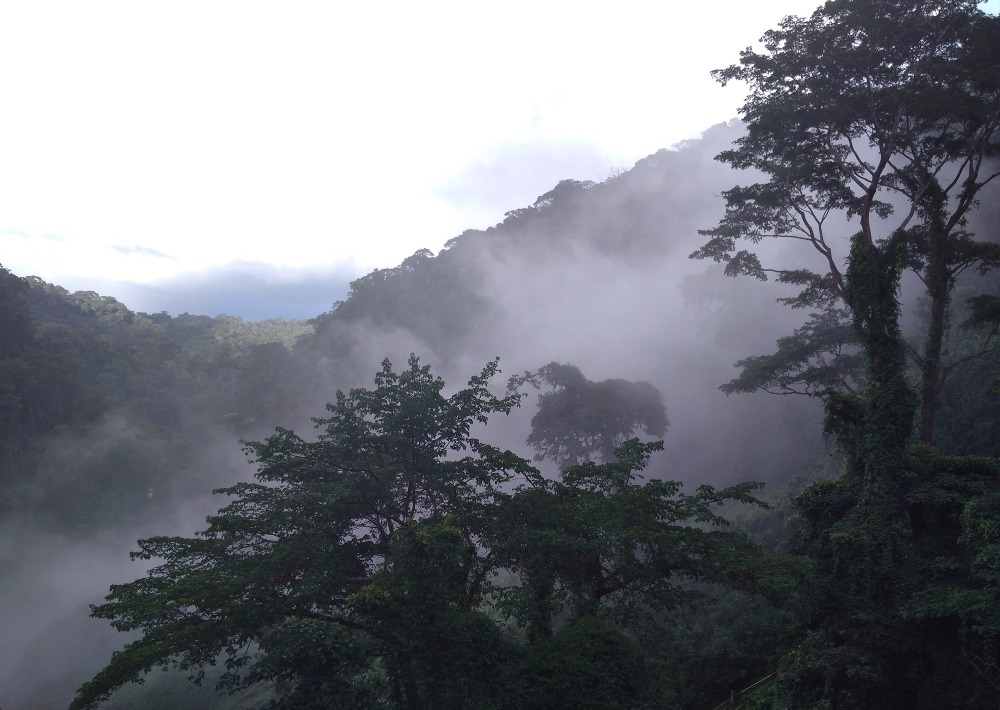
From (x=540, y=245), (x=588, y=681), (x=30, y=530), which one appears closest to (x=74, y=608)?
(x=30, y=530)

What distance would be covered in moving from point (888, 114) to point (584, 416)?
16095 mm

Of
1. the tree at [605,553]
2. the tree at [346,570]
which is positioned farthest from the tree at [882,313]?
the tree at [346,570]

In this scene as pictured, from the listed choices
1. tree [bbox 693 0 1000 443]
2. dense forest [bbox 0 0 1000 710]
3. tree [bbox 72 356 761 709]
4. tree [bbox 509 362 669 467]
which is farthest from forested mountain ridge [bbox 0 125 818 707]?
tree [bbox 72 356 761 709]

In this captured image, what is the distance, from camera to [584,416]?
1088 inches

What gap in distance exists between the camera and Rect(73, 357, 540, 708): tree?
26.6 feet

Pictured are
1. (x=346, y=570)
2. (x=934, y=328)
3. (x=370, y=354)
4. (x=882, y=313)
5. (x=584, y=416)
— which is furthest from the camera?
(x=370, y=354)

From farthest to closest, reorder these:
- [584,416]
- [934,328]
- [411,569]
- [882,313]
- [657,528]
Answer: [584,416] < [934,328] < [882,313] < [657,528] < [411,569]

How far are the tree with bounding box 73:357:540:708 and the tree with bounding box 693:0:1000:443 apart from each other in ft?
30.5

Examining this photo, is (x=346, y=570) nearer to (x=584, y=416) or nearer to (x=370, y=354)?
(x=584, y=416)

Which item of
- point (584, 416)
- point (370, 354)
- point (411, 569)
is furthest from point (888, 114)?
point (370, 354)

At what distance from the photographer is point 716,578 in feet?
31.8

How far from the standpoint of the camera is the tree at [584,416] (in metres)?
27.8

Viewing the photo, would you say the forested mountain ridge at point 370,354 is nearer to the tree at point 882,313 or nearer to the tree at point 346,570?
the tree at point 882,313

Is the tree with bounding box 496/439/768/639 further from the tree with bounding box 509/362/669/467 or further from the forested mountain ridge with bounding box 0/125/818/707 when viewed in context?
the forested mountain ridge with bounding box 0/125/818/707
